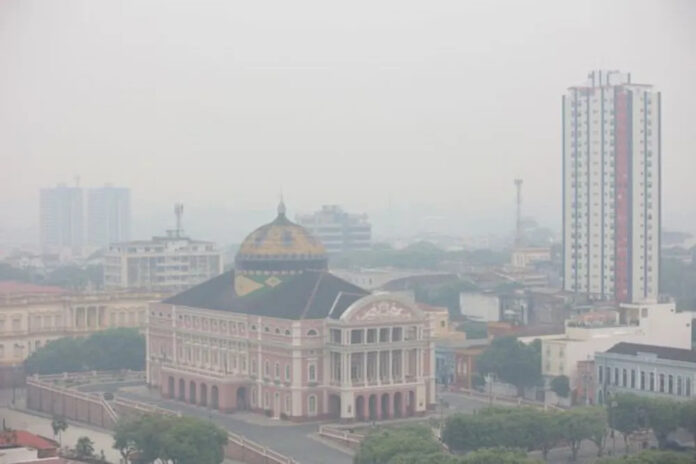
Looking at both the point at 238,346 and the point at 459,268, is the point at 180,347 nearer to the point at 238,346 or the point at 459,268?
the point at 238,346

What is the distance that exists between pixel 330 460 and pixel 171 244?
2216cm

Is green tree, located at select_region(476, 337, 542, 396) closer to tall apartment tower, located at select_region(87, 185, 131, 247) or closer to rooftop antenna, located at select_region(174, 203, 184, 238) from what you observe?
rooftop antenna, located at select_region(174, 203, 184, 238)

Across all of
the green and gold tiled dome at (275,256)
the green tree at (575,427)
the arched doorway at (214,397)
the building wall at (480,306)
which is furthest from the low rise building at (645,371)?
the building wall at (480,306)

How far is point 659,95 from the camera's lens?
3138 centimetres

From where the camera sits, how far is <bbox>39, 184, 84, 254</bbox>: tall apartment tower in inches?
2110

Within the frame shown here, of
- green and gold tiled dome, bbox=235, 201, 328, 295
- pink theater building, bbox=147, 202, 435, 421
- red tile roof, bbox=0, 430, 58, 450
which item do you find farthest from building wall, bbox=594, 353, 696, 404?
red tile roof, bbox=0, 430, 58, 450

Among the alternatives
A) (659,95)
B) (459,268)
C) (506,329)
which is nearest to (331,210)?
(459,268)

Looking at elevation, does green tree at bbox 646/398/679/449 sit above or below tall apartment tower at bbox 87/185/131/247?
below

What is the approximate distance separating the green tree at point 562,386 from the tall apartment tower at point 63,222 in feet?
103

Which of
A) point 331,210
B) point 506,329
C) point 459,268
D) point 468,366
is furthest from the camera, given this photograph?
point 331,210

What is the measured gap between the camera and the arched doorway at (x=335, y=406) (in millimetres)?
21344

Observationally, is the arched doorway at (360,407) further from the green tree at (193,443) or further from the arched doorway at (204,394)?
the green tree at (193,443)

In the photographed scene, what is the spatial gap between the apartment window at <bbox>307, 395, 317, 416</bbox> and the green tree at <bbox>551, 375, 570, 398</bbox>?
3872mm

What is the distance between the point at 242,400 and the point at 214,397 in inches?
17.3
